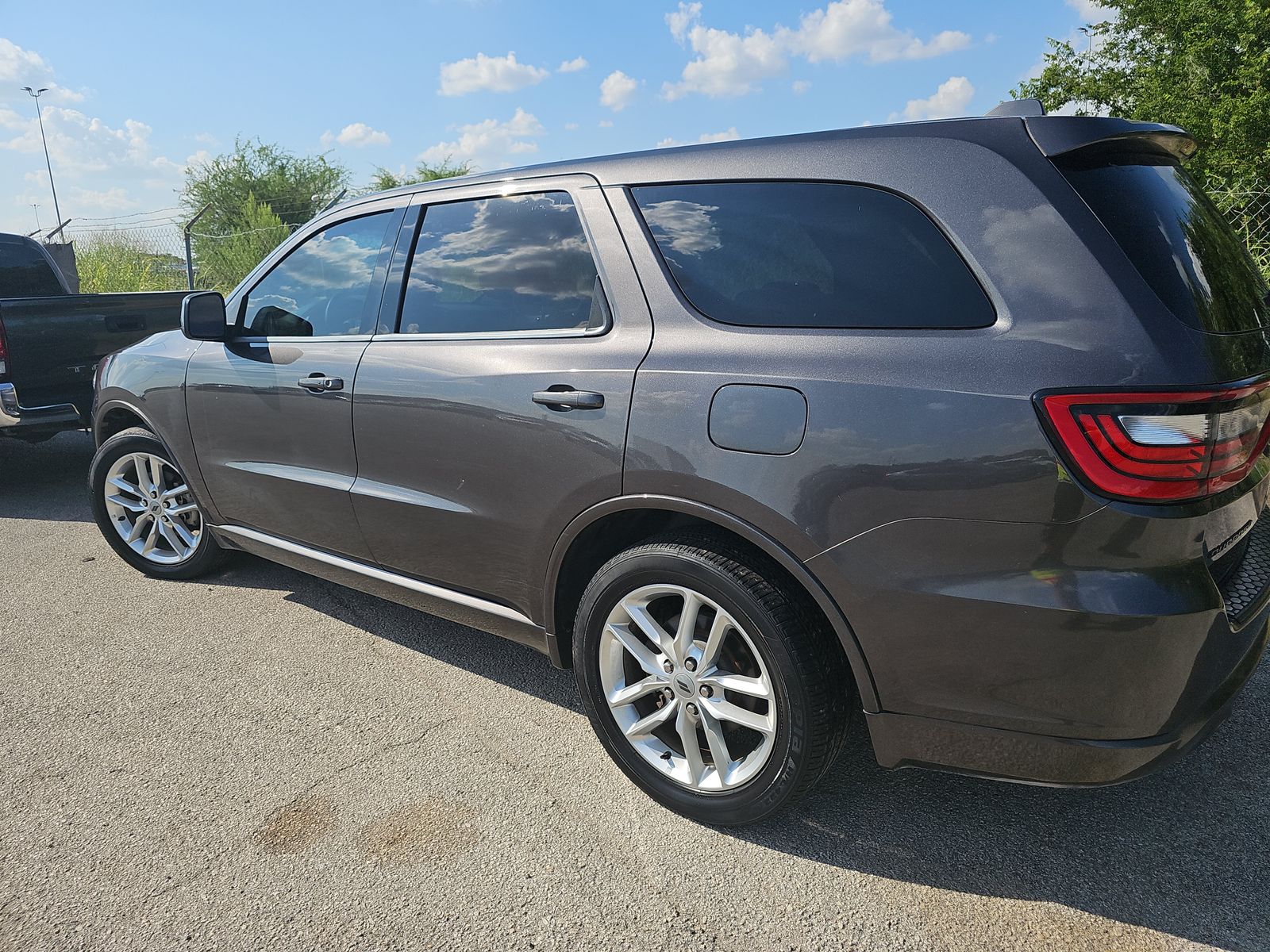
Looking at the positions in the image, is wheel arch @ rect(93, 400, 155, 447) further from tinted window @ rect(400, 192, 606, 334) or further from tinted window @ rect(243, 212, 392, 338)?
tinted window @ rect(400, 192, 606, 334)

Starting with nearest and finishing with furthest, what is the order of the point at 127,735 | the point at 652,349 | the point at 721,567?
the point at 721,567 → the point at 652,349 → the point at 127,735

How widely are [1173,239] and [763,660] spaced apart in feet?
4.54

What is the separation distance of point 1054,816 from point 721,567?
3.99 feet

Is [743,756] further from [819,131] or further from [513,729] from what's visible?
[819,131]

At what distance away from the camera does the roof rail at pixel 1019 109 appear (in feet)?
7.07

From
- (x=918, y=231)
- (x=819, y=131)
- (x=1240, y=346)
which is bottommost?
(x=1240, y=346)

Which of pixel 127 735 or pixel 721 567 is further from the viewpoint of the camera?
pixel 127 735

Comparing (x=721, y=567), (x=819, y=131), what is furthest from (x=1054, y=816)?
(x=819, y=131)

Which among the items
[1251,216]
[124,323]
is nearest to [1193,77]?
[1251,216]

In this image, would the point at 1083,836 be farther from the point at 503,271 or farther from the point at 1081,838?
the point at 503,271

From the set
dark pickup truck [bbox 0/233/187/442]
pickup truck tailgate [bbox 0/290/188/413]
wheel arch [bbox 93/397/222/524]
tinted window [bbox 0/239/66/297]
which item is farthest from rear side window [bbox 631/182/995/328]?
tinted window [bbox 0/239/66/297]

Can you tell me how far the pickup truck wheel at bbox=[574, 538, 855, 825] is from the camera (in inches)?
88.1

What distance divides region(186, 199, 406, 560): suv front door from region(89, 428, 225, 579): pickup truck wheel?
499 mm

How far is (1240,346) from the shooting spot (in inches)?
78.7
